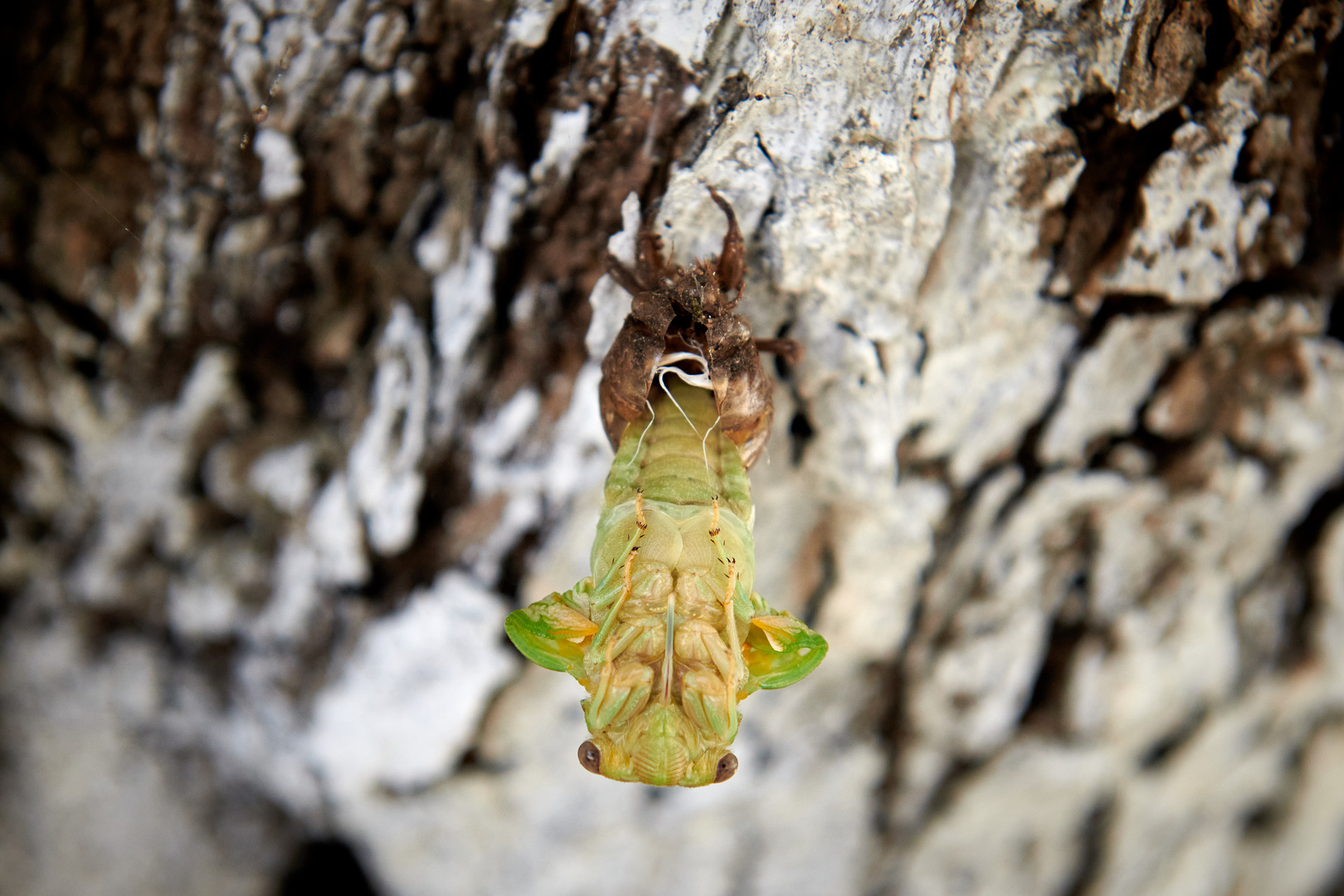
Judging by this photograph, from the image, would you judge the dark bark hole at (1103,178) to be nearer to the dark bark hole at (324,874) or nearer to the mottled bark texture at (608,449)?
the mottled bark texture at (608,449)

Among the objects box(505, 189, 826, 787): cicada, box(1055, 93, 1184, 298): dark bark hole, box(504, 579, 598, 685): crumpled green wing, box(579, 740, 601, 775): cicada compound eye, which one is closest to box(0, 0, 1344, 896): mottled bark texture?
box(1055, 93, 1184, 298): dark bark hole

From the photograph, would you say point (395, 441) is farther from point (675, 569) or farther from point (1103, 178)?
point (1103, 178)

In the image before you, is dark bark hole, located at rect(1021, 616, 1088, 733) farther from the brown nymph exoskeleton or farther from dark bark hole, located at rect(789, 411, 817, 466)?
the brown nymph exoskeleton

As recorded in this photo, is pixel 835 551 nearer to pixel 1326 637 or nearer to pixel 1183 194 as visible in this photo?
pixel 1183 194

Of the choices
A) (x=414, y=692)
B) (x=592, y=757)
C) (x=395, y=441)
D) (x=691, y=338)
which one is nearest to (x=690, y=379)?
(x=691, y=338)

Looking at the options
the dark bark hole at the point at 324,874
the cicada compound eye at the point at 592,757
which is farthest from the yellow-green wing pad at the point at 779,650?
the dark bark hole at the point at 324,874

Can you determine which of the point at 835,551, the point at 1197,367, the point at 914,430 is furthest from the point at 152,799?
the point at 1197,367
